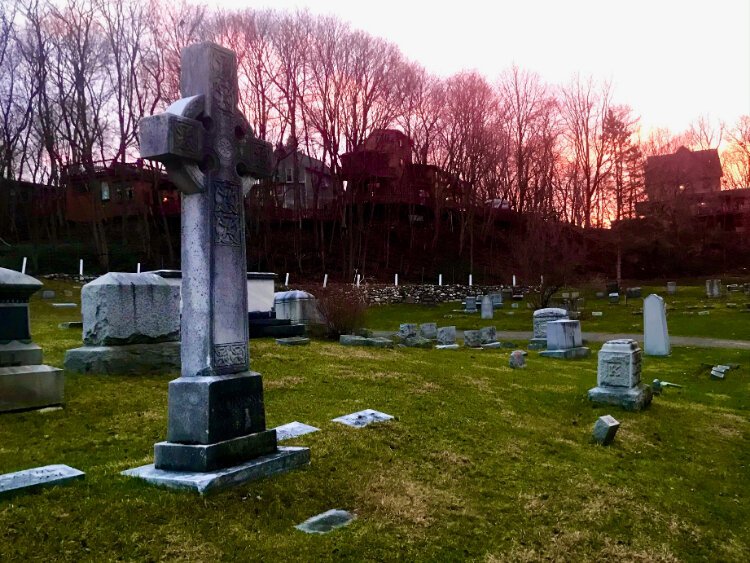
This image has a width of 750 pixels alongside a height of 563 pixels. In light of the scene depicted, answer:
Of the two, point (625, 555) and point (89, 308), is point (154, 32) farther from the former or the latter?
point (625, 555)

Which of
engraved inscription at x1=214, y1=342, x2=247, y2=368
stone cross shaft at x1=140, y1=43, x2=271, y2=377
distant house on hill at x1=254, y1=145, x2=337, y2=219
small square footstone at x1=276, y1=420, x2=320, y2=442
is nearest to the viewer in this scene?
stone cross shaft at x1=140, y1=43, x2=271, y2=377

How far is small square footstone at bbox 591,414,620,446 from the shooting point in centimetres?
673

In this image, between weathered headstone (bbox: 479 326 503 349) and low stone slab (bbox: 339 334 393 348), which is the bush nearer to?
low stone slab (bbox: 339 334 393 348)

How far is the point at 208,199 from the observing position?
4.65 metres

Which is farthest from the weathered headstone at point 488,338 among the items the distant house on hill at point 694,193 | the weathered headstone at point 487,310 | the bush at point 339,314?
the distant house on hill at point 694,193

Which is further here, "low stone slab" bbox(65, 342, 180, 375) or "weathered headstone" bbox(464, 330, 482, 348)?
"weathered headstone" bbox(464, 330, 482, 348)

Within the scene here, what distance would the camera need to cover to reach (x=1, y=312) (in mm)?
6328

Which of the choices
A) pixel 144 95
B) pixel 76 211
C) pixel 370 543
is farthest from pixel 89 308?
pixel 76 211

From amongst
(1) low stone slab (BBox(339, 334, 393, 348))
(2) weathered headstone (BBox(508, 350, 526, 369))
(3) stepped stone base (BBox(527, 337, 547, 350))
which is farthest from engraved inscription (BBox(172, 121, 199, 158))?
(3) stepped stone base (BBox(527, 337, 547, 350))

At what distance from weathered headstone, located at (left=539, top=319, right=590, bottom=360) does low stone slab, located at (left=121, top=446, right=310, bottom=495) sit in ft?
35.9

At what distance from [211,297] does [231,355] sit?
52 centimetres

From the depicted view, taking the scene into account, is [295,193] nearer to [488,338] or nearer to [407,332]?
[407,332]

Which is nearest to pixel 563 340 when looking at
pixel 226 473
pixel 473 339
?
pixel 473 339

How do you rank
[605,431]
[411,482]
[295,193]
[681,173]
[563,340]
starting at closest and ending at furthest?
1. [411,482]
2. [605,431]
3. [563,340]
4. [295,193]
5. [681,173]
